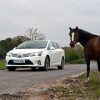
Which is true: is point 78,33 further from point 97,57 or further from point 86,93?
point 86,93

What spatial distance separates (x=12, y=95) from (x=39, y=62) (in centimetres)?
1080

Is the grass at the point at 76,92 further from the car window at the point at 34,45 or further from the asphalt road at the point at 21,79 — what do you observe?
the car window at the point at 34,45

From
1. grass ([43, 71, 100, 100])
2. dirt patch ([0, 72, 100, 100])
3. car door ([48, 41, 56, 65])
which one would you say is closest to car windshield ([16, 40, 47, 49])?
car door ([48, 41, 56, 65])

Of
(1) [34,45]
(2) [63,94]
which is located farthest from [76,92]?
(1) [34,45]

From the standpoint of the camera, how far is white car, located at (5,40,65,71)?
21.0 metres

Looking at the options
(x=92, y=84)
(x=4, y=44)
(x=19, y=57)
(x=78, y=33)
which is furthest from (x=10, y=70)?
(x=4, y=44)

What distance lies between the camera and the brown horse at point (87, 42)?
44.3 ft

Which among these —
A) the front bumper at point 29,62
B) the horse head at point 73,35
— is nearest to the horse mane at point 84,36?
the horse head at point 73,35

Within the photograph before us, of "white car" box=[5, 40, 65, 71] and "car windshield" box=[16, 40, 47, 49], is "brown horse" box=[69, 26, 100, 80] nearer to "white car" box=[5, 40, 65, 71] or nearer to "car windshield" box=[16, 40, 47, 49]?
"white car" box=[5, 40, 65, 71]

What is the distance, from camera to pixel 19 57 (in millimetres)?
21000

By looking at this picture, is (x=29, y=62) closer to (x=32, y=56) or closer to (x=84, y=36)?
(x=32, y=56)

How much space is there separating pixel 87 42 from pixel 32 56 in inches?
279

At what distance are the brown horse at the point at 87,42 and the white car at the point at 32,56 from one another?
6820 millimetres

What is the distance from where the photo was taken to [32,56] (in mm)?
20969
